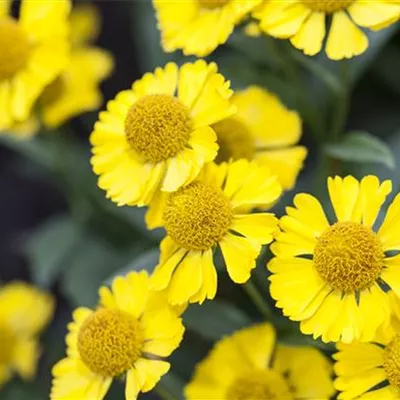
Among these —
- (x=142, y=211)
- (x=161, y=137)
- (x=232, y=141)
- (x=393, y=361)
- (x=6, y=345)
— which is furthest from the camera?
(x=6, y=345)

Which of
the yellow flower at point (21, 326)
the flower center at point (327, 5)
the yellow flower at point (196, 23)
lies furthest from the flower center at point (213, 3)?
the yellow flower at point (21, 326)

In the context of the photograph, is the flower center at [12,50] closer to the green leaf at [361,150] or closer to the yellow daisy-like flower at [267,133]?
the yellow daisy-like flower at [267,133]

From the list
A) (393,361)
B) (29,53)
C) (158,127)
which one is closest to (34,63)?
(29,53)

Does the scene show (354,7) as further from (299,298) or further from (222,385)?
(222,385)

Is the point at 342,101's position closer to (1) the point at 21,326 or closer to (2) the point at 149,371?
(2) the point at 149,371

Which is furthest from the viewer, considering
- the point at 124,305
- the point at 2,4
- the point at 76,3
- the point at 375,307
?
the point at 76,3

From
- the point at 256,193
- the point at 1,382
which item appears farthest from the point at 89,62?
the point at 256,193
